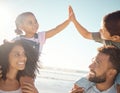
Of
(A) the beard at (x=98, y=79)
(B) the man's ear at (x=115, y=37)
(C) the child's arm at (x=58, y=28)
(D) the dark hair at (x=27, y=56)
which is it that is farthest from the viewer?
(C) the child's arm at (x=58, y=28)

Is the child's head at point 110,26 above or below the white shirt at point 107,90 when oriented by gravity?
above

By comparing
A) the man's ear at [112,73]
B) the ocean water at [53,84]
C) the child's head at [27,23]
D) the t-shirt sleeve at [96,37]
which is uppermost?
the child's head at [27,23]

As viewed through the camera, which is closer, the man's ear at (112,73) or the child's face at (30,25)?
the man's ear at (112,73)

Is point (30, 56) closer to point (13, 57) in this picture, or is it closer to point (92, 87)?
point (13, 57)

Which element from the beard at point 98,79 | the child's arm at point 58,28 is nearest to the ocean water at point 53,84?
the child's arm at point 58,28

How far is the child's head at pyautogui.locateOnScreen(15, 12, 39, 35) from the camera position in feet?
21.0

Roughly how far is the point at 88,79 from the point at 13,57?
4.42 feet

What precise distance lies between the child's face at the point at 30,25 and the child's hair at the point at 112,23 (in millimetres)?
1602

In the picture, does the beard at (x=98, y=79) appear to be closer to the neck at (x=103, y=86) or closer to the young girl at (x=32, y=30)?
the neck at (x=103, y=86)

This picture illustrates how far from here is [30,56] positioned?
17.6ft

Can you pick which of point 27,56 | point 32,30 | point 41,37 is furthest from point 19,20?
point 27,56

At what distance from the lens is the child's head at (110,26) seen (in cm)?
552

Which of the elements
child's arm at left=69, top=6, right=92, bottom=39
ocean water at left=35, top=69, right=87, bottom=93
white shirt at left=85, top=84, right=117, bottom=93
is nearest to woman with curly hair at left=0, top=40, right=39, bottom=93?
white shirt at left=85, top=84, right=117, bottom=93

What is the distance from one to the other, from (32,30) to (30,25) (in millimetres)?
122
